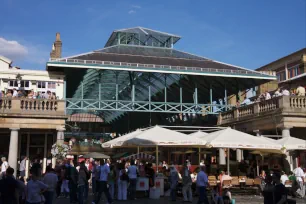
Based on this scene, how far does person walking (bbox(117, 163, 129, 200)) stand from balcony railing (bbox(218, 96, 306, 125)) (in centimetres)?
1116

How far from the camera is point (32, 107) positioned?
25078mm

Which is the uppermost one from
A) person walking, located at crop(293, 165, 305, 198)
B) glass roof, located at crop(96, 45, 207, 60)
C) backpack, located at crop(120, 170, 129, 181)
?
glass roof, located at crop(96, 45, 207, 60)

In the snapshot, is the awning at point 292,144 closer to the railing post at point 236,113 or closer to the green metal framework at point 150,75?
the railing post at point 236,113

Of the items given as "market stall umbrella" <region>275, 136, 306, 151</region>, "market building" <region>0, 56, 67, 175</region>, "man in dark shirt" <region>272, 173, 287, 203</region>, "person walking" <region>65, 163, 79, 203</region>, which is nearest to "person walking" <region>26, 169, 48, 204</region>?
"man in dark shirt" <region>272, 173, 287, 203</region>

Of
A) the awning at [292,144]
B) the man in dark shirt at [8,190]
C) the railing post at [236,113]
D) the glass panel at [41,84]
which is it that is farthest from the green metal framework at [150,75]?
the man in dark shirt at [8,190]

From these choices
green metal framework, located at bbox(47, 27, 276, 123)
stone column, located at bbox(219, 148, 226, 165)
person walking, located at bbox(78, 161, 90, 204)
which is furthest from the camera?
stone column, located at bbox(219, 148, 226, 165)

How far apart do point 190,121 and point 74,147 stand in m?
10.1

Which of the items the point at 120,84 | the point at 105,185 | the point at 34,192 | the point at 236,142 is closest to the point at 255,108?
the point at 236,142

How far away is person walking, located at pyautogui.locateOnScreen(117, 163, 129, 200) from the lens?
54.5 ft

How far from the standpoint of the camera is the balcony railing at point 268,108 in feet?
77.3

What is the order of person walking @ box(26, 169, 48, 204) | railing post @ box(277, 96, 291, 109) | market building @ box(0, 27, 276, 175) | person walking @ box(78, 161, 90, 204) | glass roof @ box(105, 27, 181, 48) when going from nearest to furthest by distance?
person walking @ box(26, 169, 48, 204)
person walking @ box(78, 161, 90, 204)
railing post @ box(277, 96, 291, 109)
market building @ box(0, 27, 276, 175)
glass roof @ box(105, 27, 181, 48)

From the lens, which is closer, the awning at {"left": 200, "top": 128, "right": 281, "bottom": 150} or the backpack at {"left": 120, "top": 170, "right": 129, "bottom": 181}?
the backpack at {"left": 120, "top": 170, "right": 129, "bottom": 181}

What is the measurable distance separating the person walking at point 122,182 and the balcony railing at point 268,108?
36.6 ft

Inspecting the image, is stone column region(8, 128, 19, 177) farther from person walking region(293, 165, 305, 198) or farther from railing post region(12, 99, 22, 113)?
person walking region(293, 165, 305, 198)
